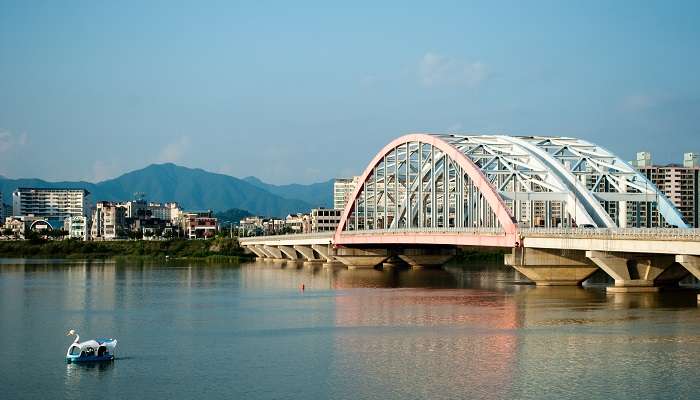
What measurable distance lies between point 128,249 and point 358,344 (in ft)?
373

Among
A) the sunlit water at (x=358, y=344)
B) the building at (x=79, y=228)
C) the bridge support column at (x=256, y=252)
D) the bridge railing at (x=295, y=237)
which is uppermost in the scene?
the building at (x=79, y=228)

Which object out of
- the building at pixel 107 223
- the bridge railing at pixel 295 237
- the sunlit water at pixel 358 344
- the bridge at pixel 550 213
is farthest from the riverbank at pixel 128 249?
the sunlit water at pixel 358 344

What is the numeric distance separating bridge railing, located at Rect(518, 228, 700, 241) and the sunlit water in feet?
10.5

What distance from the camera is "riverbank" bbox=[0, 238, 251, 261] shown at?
13988cm

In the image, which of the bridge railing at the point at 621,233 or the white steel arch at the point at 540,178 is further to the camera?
the white steel arch at the point at 540,178

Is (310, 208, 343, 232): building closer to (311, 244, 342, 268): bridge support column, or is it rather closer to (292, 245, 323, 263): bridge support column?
(292, 245, 323, 263): bridge support column

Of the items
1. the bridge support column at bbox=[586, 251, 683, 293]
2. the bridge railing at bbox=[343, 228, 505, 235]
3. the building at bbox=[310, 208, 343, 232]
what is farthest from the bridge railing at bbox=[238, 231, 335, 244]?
the bridge support column at bbox=[586, 251, 683, 293]

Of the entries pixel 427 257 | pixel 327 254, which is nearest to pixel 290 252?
pixel 327 254

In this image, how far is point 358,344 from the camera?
1459 inches

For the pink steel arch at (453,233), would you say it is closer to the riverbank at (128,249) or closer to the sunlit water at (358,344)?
the sunlit water at (358,344)

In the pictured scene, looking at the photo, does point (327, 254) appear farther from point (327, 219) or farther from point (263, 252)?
point (327, 219)

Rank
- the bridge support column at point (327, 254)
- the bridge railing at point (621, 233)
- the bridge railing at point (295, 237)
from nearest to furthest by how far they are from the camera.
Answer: the bridge railing at point (621, 233)
the bridge railing at point (295, 237)
the bridge support column at point (327, 254)

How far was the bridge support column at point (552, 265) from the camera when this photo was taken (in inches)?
2282

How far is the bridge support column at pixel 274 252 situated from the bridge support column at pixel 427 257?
32407 mm
